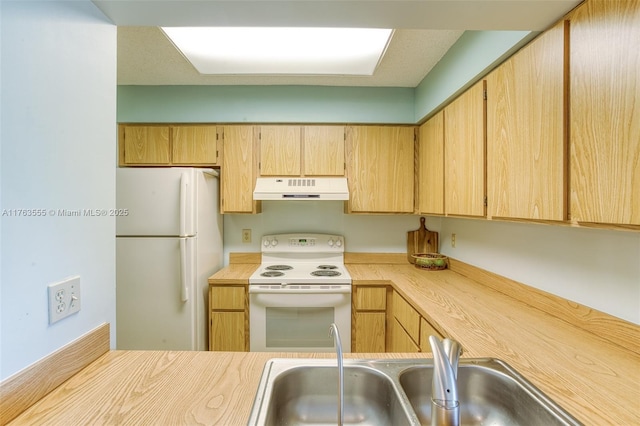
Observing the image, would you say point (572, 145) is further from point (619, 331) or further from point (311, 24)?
point (311, 24)

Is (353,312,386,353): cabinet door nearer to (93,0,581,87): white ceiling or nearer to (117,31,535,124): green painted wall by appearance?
(117,31,535,124): green painted wall

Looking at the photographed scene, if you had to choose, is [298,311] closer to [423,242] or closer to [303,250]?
[303,250]

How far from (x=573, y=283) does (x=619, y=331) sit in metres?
0.27

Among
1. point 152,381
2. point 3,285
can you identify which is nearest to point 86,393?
point 152,381

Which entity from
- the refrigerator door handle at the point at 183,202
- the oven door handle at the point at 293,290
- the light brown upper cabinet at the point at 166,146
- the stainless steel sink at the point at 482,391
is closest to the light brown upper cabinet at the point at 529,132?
the stainless steel sink at the point at 482,391

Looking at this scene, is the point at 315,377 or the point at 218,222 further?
the point at 218,222

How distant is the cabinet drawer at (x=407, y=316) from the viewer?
162 cm

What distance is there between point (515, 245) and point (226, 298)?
2069 mm

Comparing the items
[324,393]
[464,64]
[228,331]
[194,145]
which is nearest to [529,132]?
[464,64]

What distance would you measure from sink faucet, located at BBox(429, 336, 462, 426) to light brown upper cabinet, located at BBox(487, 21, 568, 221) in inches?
30.8

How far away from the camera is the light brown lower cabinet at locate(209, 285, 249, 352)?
2184mm

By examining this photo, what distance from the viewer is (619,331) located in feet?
3.48

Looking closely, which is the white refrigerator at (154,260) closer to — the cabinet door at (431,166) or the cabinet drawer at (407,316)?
the cabinet drawer at (407,316)

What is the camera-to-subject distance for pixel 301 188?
2402mm
